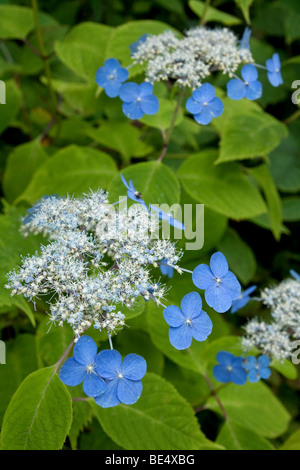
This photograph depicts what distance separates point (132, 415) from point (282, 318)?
2.33ft

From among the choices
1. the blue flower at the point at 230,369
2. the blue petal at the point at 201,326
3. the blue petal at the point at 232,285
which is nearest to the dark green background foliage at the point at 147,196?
the blue flower at the point at 230,369

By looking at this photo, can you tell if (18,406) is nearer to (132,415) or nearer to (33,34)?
(132,415)

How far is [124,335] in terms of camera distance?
234cm

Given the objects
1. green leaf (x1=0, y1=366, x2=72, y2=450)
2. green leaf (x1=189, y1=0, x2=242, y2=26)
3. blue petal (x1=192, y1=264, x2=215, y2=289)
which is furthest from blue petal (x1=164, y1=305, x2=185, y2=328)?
green leaf (x1=189, y1=0, x2=242, y2=26)

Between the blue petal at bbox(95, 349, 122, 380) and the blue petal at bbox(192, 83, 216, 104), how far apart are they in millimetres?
1049

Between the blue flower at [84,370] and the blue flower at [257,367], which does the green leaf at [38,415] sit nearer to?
the blue flower at [84,370]

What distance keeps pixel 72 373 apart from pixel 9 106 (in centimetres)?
187

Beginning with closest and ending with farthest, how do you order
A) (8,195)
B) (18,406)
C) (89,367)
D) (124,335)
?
(89,367), (18,406), (124,335), (8,195)

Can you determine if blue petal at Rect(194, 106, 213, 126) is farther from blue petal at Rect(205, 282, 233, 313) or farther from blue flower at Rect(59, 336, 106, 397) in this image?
blue flower at Rect(59, 336, 106, 397)

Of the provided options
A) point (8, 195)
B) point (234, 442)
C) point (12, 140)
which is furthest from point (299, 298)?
point (12, 140)

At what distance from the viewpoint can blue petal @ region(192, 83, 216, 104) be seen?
72.7 inches

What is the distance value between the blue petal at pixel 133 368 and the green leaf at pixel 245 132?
3.72ft

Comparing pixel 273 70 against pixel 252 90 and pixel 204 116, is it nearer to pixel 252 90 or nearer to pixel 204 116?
pixel 252 90

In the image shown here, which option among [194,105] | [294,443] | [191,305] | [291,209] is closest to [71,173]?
[194,105]
